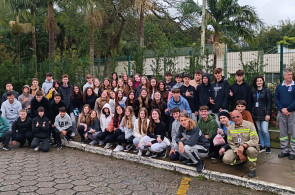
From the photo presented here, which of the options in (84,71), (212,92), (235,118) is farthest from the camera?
(84,71)

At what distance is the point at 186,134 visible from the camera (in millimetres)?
6246

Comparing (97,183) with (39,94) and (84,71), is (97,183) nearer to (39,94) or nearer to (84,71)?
(39,94)

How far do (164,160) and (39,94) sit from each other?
445 centimetres

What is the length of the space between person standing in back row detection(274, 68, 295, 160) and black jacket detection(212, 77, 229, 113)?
1.13 metres

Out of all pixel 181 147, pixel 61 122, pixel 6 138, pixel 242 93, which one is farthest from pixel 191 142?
pixel 6 138

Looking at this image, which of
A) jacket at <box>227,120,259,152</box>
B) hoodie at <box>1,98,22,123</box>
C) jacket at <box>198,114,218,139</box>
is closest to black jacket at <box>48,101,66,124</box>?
hoodie at <box>1,98,22,123</box>

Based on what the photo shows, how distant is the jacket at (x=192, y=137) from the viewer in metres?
6.11

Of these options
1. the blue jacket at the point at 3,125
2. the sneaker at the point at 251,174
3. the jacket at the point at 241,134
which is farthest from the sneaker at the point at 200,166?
the blue jacket at the point at 3,125

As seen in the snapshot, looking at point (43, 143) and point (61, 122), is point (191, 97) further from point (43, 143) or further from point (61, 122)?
point (43, 143)

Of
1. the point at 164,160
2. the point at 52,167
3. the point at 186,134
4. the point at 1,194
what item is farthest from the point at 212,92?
the point at 1,194

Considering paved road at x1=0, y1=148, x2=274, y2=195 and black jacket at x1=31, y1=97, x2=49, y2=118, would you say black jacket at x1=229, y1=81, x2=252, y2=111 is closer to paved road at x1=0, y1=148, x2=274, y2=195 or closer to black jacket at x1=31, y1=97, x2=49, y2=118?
paved road at x1=0, y1=148, x2=274, y2=195

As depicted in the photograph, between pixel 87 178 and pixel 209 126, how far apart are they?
9.48ft

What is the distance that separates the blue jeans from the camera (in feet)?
22.3

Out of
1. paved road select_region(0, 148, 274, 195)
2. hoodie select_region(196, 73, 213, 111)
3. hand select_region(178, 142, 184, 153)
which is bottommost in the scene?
paved road select_region(0, 148, 274, 195)
